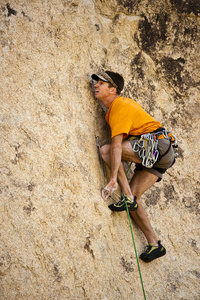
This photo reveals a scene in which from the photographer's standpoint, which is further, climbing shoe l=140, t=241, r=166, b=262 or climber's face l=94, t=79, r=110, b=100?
climber's face l=94, t=79, r=110, b=100

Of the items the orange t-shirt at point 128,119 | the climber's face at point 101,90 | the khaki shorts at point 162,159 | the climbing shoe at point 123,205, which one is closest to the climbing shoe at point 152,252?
the climbing shoe at point 123,205

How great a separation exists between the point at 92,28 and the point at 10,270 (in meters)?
3.20

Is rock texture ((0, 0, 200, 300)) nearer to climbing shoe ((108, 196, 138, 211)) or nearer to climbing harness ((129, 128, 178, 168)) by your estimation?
climbing shoe ((108, 196, 138, 211))

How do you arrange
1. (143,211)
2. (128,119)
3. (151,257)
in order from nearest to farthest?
(128,119) < (151,257) < (143,211)

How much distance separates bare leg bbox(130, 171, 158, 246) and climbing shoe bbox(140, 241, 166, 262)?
60mm

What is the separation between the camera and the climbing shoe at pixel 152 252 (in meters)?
4.04

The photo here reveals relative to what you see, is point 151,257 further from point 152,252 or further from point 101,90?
point 101,90

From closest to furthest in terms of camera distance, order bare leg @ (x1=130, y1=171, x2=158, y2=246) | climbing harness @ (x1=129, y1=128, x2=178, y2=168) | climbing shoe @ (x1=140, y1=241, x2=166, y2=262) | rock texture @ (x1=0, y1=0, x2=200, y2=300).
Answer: rock texture @ (x1=0, y1=0, x2=200, y2=300)
climbing harness @ (x1=129, y1=128, x2=178, y2=168)
climbing shoe @ (x1=140, y1=241, x2=166, y2=262)
bare leg @ (x1=130, y1=171, x2=158, y2=246)

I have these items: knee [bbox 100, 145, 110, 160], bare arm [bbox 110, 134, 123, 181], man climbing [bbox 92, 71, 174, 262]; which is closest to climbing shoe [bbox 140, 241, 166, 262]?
man climbing [bbox 92, 71, 174, 262]

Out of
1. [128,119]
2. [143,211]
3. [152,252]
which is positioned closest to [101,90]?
[128,119]

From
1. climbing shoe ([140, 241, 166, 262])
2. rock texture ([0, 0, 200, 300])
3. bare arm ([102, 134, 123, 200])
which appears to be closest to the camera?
rock texture ([0, 0, 200, 300])

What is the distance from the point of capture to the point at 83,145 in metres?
3.94

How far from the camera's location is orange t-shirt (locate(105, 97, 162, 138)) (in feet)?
12.7

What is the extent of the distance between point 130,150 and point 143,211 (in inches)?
31.7
